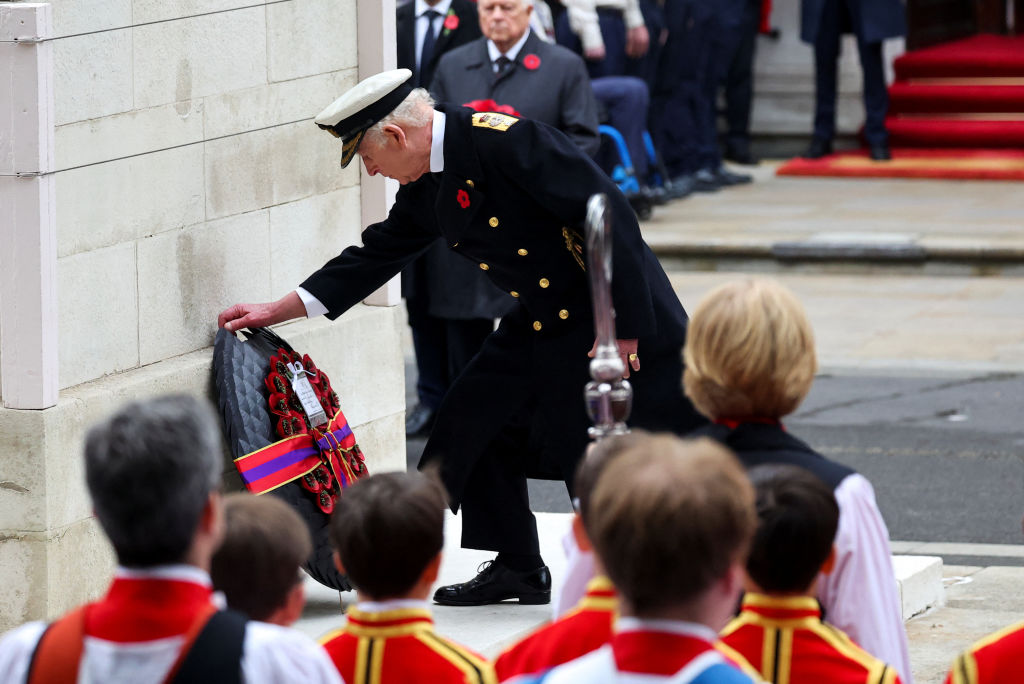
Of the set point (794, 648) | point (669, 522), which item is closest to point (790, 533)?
point (794, 648)

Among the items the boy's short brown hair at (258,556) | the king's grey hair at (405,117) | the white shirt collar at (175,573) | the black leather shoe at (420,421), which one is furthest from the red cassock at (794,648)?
the black leather shoe at (420,421)

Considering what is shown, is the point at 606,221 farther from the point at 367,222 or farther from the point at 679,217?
the point at 679,217

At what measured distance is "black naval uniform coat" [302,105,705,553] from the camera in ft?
16.2

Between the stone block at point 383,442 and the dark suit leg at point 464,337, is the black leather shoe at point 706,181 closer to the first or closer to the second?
the dark suit leg at point 464,337

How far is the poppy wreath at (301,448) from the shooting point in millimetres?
5363

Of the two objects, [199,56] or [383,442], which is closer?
[199,56]

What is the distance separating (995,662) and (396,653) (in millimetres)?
859

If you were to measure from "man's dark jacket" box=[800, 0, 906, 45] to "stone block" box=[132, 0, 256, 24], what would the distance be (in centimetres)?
998

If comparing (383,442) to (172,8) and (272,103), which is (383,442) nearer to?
(272,103)

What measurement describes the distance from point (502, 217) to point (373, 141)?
1.24 ft

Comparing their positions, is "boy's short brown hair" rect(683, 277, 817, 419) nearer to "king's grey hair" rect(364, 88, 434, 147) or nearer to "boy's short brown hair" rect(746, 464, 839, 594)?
"boy's short brown hair" rect(746, 464, 839, 594)

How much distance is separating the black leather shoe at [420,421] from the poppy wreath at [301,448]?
2.86 m

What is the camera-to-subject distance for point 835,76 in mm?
15594

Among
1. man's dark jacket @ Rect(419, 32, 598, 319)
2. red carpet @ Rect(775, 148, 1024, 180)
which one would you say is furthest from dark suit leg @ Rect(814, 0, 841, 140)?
man's dark jacket @ Rect(419, 32, 598, 319)
